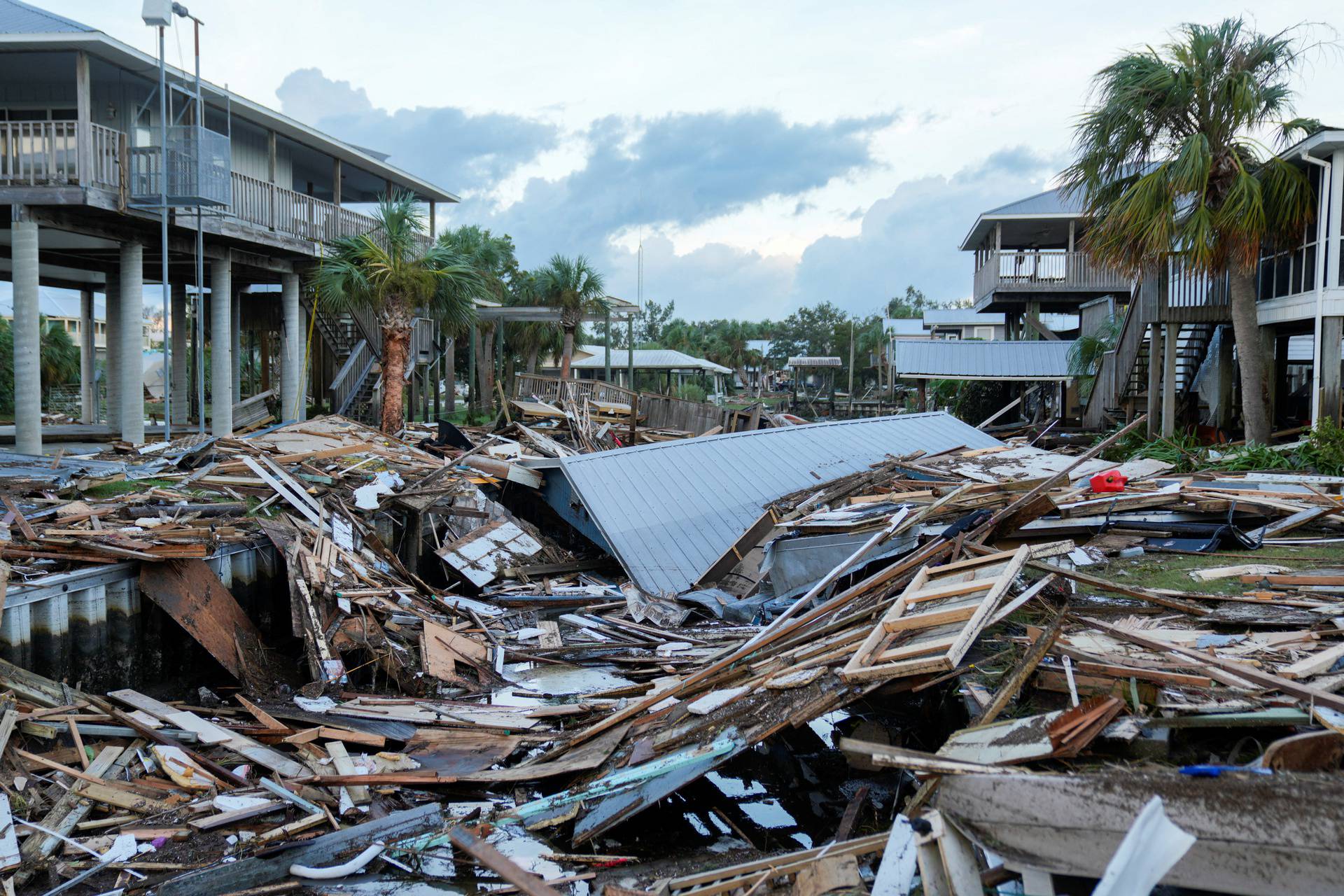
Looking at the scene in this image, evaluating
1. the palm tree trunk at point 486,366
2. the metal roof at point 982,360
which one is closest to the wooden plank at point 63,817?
the metal roof at point 982,360

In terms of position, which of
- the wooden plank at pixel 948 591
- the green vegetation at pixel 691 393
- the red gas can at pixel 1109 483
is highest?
the green vegetation at pixel 691 393

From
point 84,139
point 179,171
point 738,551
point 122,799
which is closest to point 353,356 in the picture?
point 179,171

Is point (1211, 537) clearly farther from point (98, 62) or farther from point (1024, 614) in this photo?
point (98, 62)

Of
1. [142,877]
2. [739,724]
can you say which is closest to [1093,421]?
[739,724]

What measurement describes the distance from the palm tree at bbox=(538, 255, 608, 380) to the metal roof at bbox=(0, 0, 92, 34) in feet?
52.5

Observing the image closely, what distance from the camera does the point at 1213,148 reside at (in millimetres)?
15883

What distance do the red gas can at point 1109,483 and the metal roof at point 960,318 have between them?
3864 cm

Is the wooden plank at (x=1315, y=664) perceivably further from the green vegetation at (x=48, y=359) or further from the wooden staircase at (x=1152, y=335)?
the green vegetation at (x=48, y=359)

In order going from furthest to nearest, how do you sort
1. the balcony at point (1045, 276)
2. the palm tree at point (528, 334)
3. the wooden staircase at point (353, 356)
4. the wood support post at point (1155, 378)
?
the palm tree at point (528, 334), the balcony at point (1045, 276), the wooden staircase at point (353, 356), the wood support post at point (1155, 378)

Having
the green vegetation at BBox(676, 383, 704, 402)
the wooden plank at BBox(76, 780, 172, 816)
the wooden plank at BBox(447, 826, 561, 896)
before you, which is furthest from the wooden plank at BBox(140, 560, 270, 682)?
the green vegetation at BBox(676, 383, 704, 402)

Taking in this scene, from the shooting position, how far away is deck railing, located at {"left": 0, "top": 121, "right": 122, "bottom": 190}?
14.8 meters

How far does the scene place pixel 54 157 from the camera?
14805 millimetres

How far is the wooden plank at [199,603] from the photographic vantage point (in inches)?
333

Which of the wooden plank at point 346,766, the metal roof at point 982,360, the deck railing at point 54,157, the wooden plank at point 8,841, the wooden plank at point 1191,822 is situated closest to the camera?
the wooden plank at point 1191,822
